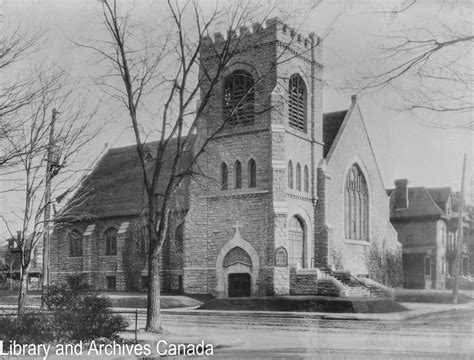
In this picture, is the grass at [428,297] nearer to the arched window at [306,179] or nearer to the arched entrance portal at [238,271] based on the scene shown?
the arched window at [306,179]

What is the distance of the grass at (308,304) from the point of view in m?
26.5

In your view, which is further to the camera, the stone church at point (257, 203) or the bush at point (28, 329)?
the stone church at point (257, 203)

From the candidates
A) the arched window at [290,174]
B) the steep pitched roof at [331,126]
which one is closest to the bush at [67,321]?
the arched window at [290,174]

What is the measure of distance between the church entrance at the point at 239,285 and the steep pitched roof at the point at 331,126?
9.01 meters

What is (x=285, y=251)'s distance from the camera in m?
31.1

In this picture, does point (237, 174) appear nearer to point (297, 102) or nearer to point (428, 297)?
point (297, 102)

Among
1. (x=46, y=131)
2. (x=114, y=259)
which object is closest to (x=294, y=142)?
(x=114, y=259)

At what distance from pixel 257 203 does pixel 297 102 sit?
582 cm

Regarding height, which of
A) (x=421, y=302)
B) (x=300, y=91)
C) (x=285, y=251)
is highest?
(x=300, y=91)

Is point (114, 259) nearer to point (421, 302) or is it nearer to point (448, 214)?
point (421, 302)

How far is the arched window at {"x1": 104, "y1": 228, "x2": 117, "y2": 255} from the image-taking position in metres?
37.6

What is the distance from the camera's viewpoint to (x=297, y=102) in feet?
111

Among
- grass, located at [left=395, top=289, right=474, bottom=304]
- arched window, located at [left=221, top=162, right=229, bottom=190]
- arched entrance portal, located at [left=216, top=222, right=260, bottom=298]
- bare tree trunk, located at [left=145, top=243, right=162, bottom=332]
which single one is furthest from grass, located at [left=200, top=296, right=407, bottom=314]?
bare tree trunk, located at [left=145, top=243, right=162, bottom=332]

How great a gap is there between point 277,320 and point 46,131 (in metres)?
10.2
